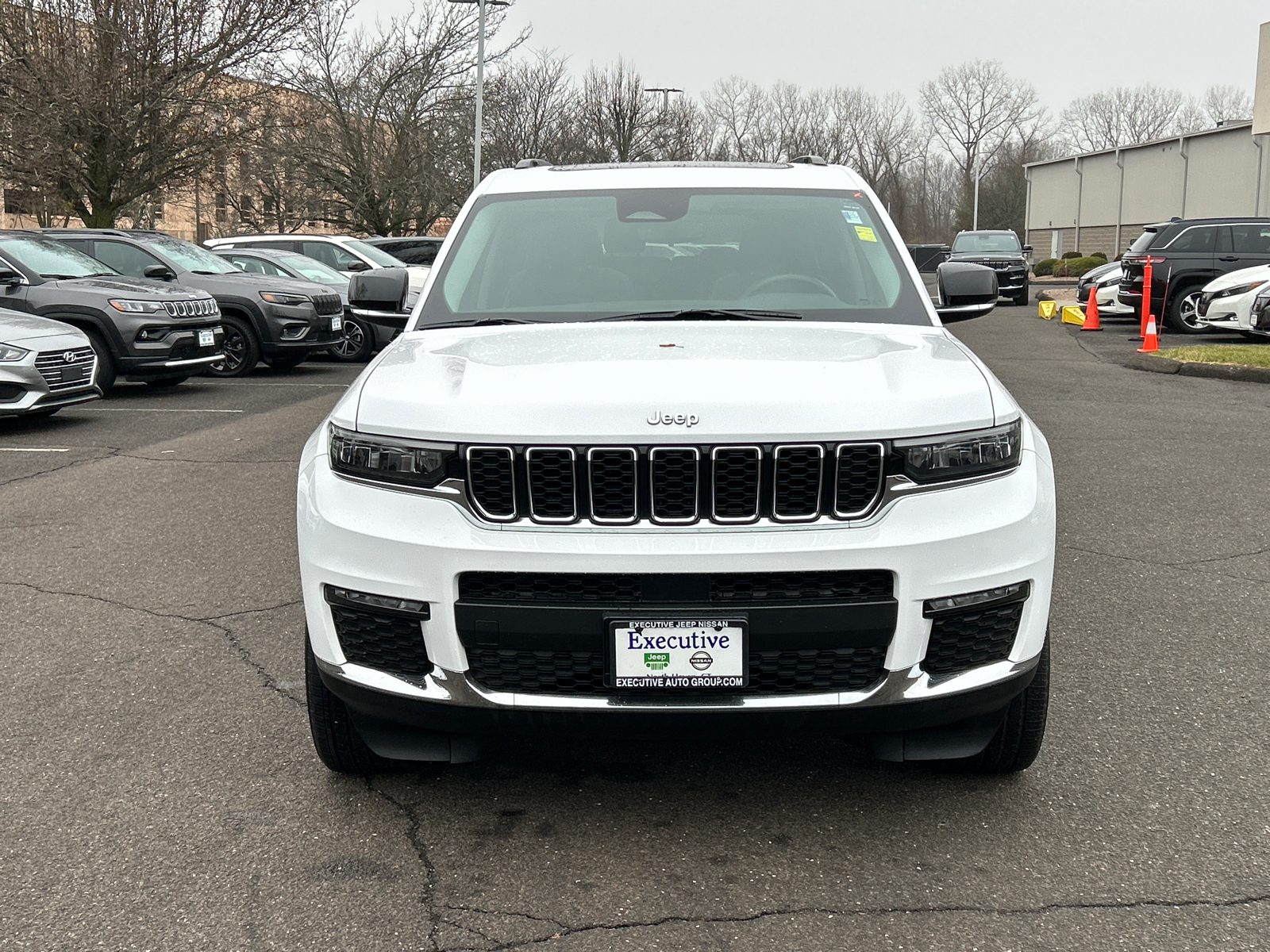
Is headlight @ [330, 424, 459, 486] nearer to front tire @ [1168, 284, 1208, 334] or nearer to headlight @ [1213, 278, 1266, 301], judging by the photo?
headlight @ [1213, 278, 1266, 301]

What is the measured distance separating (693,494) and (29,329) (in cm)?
934

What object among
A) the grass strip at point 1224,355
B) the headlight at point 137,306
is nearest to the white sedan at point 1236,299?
the grass strip at point 1224,355

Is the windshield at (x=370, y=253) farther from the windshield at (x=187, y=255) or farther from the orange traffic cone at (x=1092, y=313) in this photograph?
the orange traffic cone at (x=1092, y=313)

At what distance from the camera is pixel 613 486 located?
9.51 feet

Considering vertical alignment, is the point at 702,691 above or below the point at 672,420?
below

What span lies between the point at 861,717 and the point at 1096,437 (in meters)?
7.71

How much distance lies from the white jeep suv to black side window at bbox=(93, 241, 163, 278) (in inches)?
510

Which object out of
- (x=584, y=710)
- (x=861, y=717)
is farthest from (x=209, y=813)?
(x=861, y=717)

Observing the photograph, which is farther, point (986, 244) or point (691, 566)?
point (986, 244)

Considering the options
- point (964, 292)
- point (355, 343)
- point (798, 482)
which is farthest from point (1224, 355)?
point (798, 482)

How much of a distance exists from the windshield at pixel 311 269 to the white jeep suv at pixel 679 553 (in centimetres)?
1464

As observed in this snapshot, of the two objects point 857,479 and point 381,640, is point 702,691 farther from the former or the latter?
point 381,640

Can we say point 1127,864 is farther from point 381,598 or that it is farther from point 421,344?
point 421,344

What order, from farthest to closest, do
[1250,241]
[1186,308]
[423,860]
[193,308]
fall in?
[1186,308] < [1250,241] < [193,308] < [423,860]
